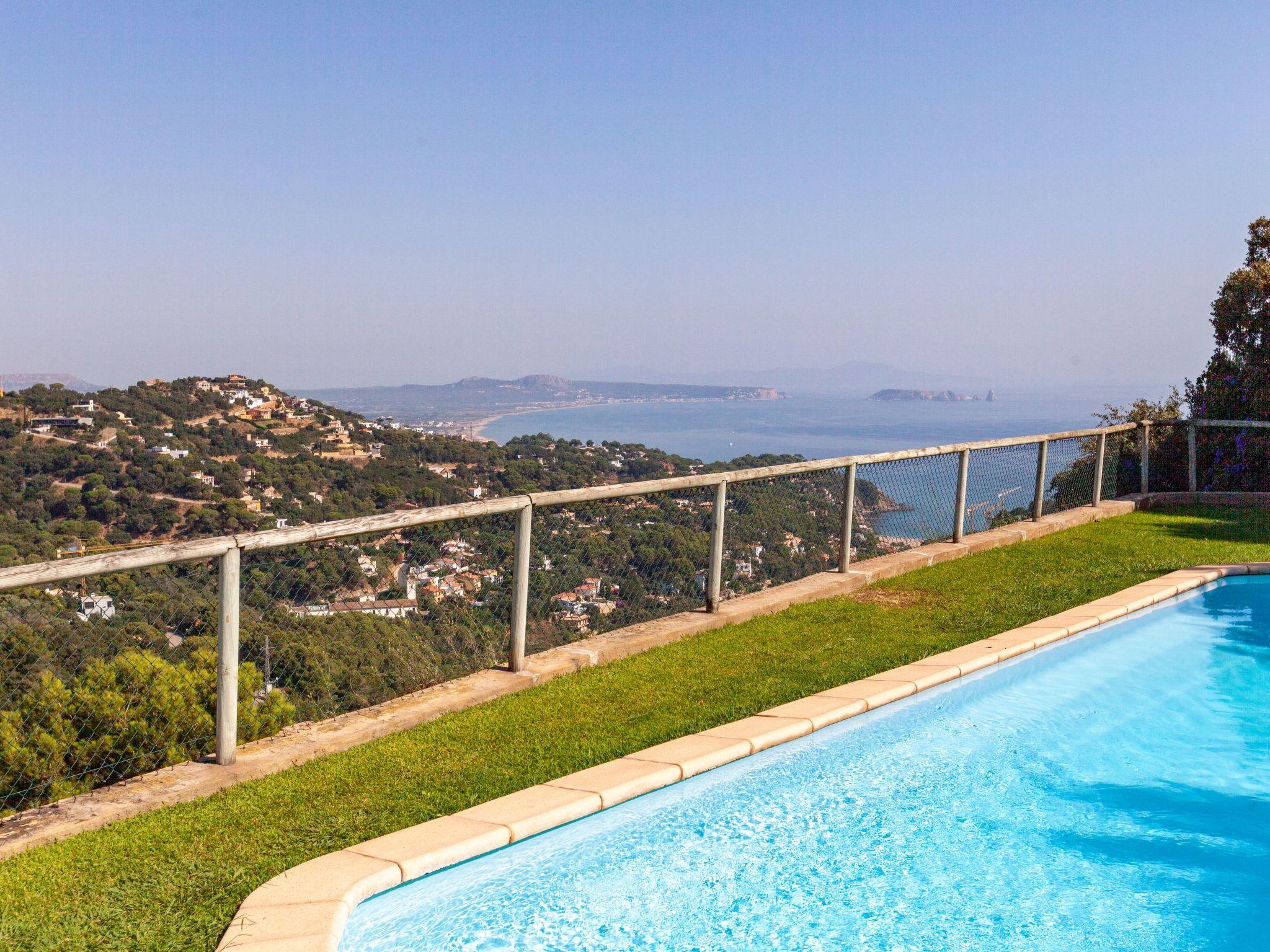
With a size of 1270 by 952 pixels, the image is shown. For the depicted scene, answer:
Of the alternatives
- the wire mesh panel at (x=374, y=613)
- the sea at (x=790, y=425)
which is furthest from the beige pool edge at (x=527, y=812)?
the sea at (x=790, y=425)

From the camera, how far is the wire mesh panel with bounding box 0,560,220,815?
11.6 ft

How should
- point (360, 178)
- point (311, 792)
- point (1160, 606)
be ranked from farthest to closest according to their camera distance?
point (360, 178), point (1160, 606), point (311, 792)

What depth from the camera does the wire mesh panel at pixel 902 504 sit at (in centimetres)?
834

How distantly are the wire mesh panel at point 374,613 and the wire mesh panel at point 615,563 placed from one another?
0.28m

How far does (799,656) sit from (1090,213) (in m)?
41.4

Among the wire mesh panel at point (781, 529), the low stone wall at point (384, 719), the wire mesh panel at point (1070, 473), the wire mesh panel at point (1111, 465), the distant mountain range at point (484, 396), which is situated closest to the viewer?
the low stone wall at point (384, 719)

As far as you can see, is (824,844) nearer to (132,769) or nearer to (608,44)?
(132,769)

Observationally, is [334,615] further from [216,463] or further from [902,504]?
[216,463]

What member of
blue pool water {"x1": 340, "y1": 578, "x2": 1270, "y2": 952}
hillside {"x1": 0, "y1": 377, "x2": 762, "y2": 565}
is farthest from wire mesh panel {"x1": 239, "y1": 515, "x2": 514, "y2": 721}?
hillside {"x1": 0, "y1": 377, "x2": 762, "y2": 565}

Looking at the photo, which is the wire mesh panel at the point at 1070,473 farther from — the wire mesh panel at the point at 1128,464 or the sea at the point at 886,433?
the wire mesh panel at the point at 1128,464

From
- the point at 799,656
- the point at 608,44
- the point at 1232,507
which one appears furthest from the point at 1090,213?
the point at 799,656

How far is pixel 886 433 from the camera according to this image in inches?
3388

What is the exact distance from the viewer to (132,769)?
401cm

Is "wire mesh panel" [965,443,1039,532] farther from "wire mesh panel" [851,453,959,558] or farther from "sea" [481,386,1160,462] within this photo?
"sea" [481,386,1160,462]
